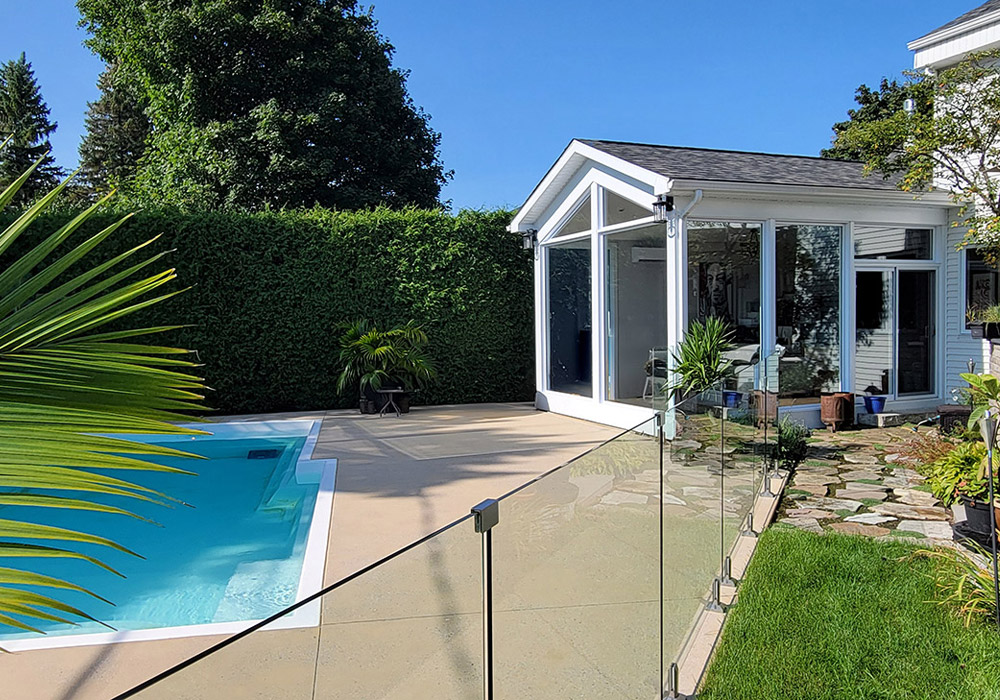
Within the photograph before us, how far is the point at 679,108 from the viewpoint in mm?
26016

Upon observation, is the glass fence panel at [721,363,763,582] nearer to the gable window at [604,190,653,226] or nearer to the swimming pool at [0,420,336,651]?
the swimming pool at [0,420,336,651]

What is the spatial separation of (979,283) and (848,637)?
8775 mm

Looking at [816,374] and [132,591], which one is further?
[816,374]

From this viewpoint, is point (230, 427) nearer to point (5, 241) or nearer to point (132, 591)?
point (132, 591)

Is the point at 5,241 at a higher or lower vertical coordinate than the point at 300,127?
lower

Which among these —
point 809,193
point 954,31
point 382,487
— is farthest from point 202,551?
point 954,31

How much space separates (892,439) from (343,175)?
17.3m

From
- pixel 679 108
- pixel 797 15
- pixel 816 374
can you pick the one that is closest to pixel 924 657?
pixel 816 374

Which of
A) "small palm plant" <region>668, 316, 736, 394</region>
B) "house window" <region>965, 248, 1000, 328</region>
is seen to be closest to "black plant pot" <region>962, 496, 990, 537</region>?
"small palm plant" <region>668, 316, 736, 394</region>

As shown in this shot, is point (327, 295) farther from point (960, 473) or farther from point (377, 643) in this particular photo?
point (377, 643)

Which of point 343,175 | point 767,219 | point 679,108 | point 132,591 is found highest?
point 679,108

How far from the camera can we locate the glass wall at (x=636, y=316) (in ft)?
32.2

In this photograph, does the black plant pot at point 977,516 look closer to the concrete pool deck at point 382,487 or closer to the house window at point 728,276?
the concrete pool deck at point 382,487

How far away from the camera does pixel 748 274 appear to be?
31.2 feet
